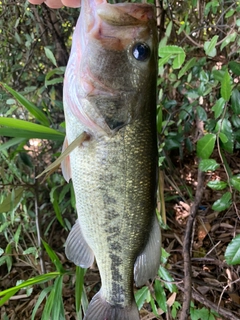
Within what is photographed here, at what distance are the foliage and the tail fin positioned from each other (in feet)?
0.91

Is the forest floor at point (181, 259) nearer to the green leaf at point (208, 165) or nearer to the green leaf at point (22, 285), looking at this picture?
the green leaf at point (22, 285)

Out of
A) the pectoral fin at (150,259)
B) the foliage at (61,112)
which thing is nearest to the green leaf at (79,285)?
the foliage at (61,112)

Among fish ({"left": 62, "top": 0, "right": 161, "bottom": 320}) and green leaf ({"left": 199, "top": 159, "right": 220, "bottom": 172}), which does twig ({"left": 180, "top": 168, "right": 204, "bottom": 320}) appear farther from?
fish ({"left": 62, "top": 0, "right": 161, "bottom": 320})

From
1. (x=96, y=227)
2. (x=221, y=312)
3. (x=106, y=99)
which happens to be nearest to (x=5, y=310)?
(x=221, y=312)

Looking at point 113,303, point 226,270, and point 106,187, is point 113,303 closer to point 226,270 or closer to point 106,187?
point 106,187

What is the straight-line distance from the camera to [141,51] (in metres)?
0.80

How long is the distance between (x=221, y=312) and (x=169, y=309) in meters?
0.30

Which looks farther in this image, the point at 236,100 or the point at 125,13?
the point at 236,100

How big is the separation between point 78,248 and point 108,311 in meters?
0.22

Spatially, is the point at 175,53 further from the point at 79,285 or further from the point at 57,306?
the point at 57,306

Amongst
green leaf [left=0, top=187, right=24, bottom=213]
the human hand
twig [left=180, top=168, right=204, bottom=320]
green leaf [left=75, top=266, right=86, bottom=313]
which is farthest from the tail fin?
the human hand

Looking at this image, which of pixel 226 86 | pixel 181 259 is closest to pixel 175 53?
pixel 226 86

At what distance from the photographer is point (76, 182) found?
894 mm

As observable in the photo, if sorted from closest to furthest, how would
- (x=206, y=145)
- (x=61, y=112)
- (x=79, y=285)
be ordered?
(x=206, y=145)
(x=79, y=285)
(x=61, y=112)
